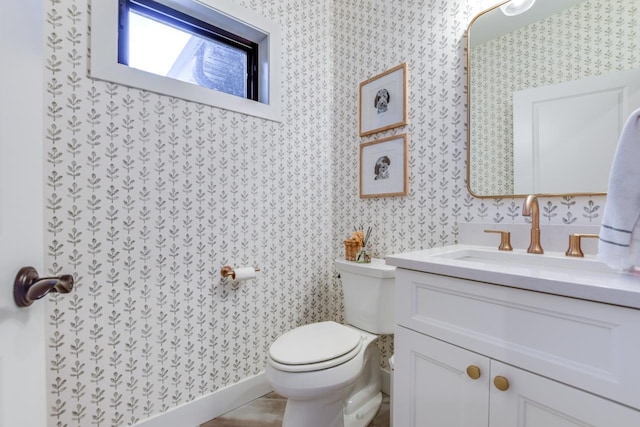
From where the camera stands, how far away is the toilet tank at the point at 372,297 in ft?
4.70

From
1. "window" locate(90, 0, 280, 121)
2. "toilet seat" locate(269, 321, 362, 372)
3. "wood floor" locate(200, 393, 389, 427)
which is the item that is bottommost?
"wood floor" locate(200, 393, 389, 427)

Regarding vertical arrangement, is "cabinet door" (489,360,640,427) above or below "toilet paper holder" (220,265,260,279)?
below

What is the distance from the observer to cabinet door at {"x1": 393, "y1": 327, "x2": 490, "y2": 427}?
0.77 metres

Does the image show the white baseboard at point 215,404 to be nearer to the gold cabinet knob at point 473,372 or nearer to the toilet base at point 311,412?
the toilet base at point 311,412

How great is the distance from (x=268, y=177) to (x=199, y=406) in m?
1.22

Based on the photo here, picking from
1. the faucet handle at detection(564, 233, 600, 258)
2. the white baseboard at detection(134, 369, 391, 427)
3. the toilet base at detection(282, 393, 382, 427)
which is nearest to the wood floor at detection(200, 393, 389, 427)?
the white baseboard at detection(134, 369, 391, 427)

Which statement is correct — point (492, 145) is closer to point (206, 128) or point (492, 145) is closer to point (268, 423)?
point (206, 128)

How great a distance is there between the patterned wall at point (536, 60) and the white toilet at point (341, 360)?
668 mm

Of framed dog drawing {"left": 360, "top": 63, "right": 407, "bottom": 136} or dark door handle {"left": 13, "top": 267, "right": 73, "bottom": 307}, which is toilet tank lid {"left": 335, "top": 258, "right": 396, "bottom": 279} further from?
dark door handle {"left": 13, "top": 267, "right": 73, "bottom": 307}

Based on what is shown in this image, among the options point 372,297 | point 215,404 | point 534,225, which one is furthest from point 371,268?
point 215,404

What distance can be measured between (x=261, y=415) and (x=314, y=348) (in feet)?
2.08

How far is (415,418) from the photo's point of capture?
0.91m

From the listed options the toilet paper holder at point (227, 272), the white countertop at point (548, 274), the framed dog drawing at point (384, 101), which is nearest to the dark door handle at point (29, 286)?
the white countertop at point (548, 274)

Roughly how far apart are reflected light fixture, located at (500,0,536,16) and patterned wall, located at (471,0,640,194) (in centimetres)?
7
